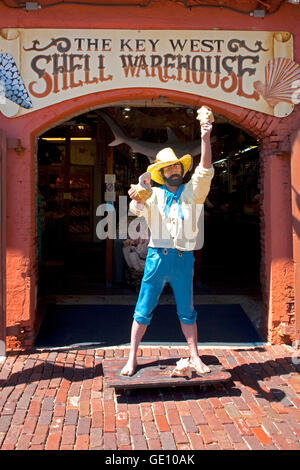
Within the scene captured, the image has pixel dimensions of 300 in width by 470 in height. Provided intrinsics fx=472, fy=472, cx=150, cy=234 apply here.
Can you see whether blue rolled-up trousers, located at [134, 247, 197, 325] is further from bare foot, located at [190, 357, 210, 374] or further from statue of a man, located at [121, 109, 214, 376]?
bare foot, located at [190, 357, 210, 374]

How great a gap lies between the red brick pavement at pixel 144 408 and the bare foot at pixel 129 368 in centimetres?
19

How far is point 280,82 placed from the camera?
5.00 meters

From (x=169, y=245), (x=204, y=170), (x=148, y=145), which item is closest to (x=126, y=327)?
(x=169, y=245)

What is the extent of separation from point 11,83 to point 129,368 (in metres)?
3.12

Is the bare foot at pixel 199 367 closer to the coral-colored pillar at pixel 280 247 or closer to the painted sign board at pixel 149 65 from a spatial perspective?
the coral-colored pillar at pixel 280 247

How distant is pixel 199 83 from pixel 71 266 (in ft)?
16.4

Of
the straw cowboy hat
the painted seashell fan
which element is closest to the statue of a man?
the straw cowboy hat

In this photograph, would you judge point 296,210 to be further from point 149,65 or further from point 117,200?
point 117,200

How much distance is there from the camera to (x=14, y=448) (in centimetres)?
319

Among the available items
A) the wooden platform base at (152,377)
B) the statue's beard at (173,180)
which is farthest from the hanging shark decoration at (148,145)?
the wooden platform base at (152,377)

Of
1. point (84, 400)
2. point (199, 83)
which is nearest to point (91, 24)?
point (199, 83)

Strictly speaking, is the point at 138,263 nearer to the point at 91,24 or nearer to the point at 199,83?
the point at 199,83

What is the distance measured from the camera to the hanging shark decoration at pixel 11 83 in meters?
4.90
